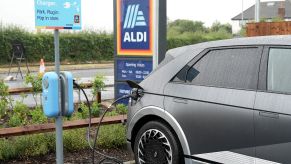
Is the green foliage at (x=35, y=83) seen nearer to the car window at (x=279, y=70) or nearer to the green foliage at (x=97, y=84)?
the green foliage at (x=97, y=84)

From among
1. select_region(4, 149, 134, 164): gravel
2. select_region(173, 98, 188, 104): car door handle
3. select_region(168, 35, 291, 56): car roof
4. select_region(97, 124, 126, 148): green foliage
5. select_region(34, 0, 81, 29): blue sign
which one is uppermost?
select_region(34, 0, 81, 29): blue sign

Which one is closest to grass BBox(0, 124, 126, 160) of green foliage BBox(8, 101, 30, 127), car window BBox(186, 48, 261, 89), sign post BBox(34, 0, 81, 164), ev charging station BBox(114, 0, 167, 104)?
green foliage BBox(8, 101, 30, 127)

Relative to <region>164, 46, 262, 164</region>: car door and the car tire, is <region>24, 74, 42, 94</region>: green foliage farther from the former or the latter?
<region>164, 46, 262, 164</region>: car door

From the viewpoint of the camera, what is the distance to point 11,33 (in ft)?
98.5

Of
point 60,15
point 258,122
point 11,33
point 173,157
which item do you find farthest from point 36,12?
point 11,33

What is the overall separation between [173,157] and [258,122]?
1057 millimetres

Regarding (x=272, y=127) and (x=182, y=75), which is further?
(x=182, y=75)

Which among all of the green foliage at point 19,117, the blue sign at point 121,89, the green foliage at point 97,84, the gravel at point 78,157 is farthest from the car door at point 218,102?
the green foliage at point 97,84

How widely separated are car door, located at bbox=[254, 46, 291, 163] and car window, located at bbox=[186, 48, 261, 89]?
0.12m

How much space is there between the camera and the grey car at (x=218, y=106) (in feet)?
12.5

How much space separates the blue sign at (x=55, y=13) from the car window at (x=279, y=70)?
6.70 ft

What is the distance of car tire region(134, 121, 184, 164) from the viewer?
4.60 metres

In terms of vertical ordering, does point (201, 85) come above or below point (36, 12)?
below

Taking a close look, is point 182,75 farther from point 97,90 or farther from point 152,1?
point 97,90
